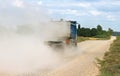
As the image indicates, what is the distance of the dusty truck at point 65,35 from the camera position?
30.2m

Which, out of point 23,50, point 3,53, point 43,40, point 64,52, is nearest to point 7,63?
point 3,53

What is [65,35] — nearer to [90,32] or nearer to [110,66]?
[110,66]

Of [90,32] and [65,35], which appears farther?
[90,32]

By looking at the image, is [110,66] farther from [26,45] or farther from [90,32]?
[90,32]

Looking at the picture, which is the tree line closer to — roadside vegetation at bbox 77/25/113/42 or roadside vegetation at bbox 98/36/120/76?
roadside vegetation at bbox 77/25/113/42

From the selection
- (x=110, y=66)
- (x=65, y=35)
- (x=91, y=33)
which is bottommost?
(x=91, y=33)

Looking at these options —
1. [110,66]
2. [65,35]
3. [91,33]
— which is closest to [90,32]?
[91,33]

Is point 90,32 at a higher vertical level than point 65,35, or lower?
lower

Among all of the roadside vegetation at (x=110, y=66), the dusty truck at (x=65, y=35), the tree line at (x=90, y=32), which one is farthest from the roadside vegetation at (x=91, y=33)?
the roadside vegetation at (x=110, y=66)

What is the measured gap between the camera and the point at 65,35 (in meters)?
32.3

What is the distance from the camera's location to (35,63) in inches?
890

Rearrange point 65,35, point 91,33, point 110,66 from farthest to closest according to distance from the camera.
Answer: point 91,33, point 65,35, point 110,66

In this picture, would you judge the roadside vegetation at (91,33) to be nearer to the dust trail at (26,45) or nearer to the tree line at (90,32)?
the tree line at (90,32)

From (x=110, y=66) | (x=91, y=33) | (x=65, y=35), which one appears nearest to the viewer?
(x=110, y=66)
